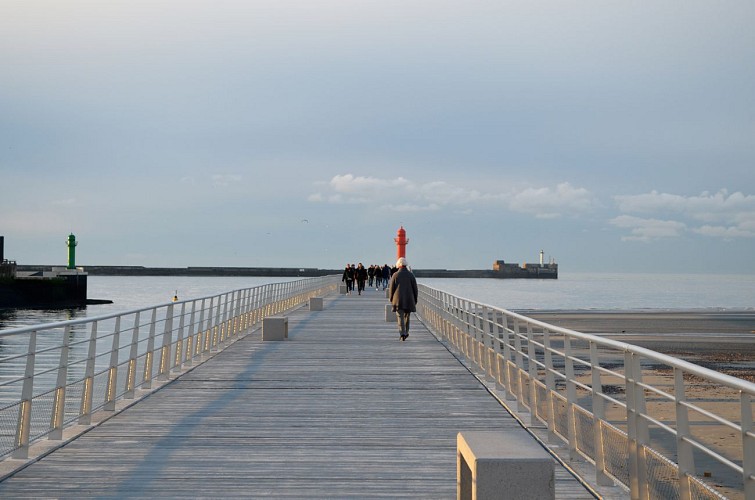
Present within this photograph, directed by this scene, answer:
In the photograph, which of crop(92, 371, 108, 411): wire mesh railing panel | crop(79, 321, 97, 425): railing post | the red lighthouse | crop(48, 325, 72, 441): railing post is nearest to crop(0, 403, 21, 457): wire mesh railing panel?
crop(48, 325, 72, 441): railing post

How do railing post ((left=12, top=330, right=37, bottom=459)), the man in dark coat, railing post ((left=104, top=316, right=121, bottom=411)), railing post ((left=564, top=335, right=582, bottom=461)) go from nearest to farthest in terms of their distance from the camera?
1. railing post ((left=12, top=330, right=37, bottom=459))
2. railing post ((left=564, top=335, right=582, bottom=461))
3. railing post ((left=104, top=316, right=121, bottom=411))
4. the man in dark coat

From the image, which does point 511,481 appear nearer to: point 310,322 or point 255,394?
point 255,394

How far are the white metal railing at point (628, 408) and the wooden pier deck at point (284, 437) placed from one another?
1.49ft

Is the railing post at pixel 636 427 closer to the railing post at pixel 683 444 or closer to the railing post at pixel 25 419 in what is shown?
the railing post at pixel 683 444

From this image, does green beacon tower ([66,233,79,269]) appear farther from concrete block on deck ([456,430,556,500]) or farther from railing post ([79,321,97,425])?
concrete block on deck ([456,430,556,500])

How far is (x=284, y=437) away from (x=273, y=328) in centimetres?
1222

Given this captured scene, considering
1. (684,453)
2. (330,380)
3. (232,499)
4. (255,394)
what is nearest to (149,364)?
(255,394)

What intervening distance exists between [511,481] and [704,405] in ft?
47.6

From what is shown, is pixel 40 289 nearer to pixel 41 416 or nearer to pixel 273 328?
pixel 41 416

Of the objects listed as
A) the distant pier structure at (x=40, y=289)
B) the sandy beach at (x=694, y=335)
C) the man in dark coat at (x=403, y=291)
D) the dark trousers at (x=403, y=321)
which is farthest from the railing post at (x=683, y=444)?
the distant pier structure at (x=40, y=289)

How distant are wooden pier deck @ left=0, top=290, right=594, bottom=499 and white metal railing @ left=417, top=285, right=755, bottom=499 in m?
0.45

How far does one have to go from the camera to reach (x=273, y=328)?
21.2 meters

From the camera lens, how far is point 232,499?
6.66m

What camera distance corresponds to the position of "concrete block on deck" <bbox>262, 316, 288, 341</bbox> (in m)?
21.2
